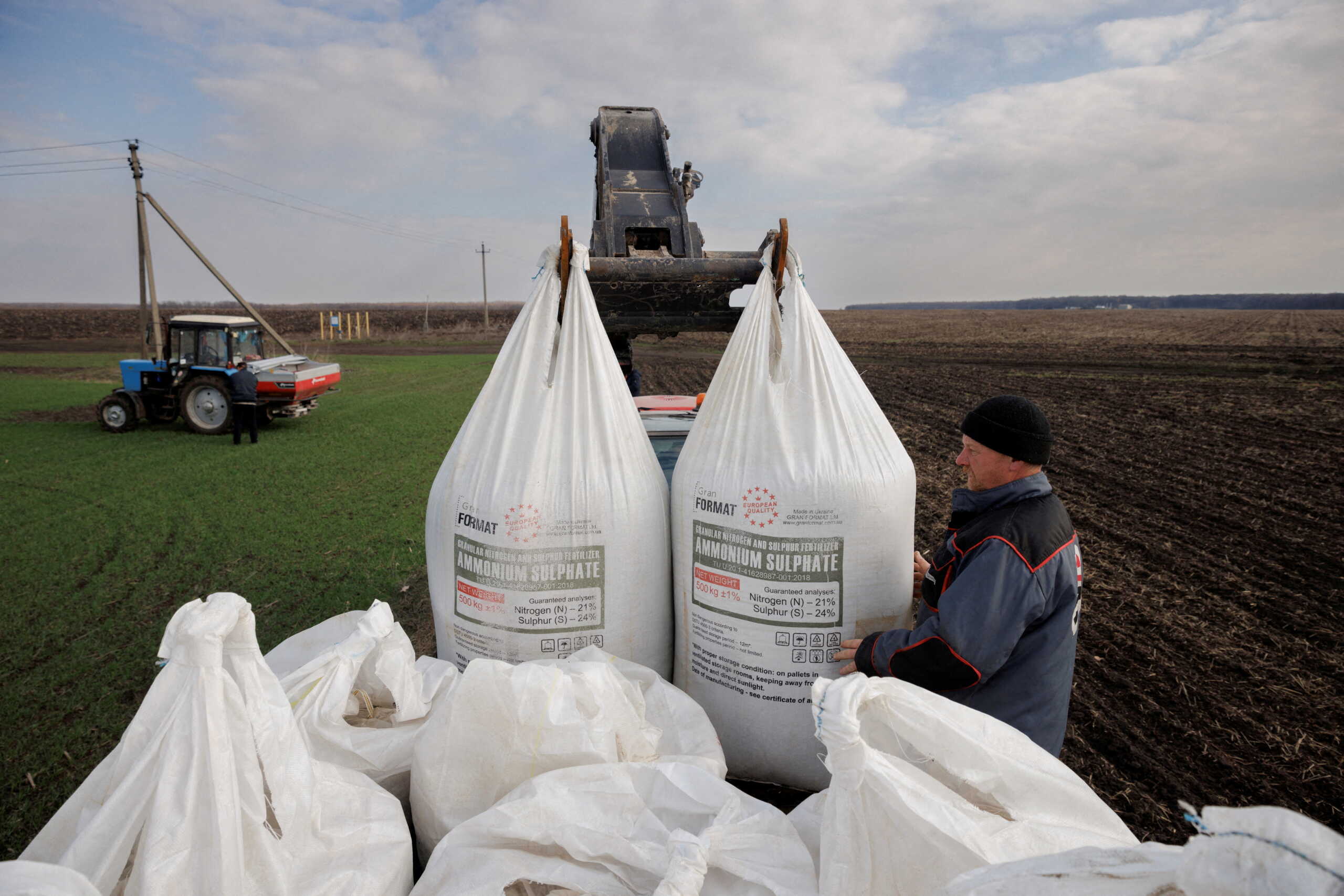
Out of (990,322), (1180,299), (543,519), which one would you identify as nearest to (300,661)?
(543,519)

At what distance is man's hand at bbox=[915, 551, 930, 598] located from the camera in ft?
7.50

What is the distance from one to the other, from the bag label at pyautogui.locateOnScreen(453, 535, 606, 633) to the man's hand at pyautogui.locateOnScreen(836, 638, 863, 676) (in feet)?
2.13

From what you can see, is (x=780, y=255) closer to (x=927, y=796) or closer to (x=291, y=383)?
(x=927, y=796)

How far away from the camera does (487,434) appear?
2078 mm

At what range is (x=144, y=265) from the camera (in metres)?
14.2

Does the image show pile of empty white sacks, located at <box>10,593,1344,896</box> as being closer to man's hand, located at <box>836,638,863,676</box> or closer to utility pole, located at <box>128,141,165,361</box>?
man's hand, located at <box>836,638,863,676</box>

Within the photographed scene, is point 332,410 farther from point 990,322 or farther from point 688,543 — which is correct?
point 990,322

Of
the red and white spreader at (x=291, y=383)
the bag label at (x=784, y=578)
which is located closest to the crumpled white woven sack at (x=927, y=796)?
the bag label at (x=784, y=578)

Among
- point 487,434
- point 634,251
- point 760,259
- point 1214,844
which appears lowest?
point 1214,844

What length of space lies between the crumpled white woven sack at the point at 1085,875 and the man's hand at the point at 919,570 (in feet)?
4.52

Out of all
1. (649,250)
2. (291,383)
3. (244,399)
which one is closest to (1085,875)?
(649,250)

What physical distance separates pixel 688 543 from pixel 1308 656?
359cm

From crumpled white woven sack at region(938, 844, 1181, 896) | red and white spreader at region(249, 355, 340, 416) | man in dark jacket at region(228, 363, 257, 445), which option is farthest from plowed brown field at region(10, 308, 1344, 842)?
man in dark jacket at region(228, 363, 257, 445)

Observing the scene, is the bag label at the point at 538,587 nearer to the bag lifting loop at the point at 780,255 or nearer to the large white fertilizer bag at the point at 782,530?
the large white fertilizer bag at the point at 782,530
